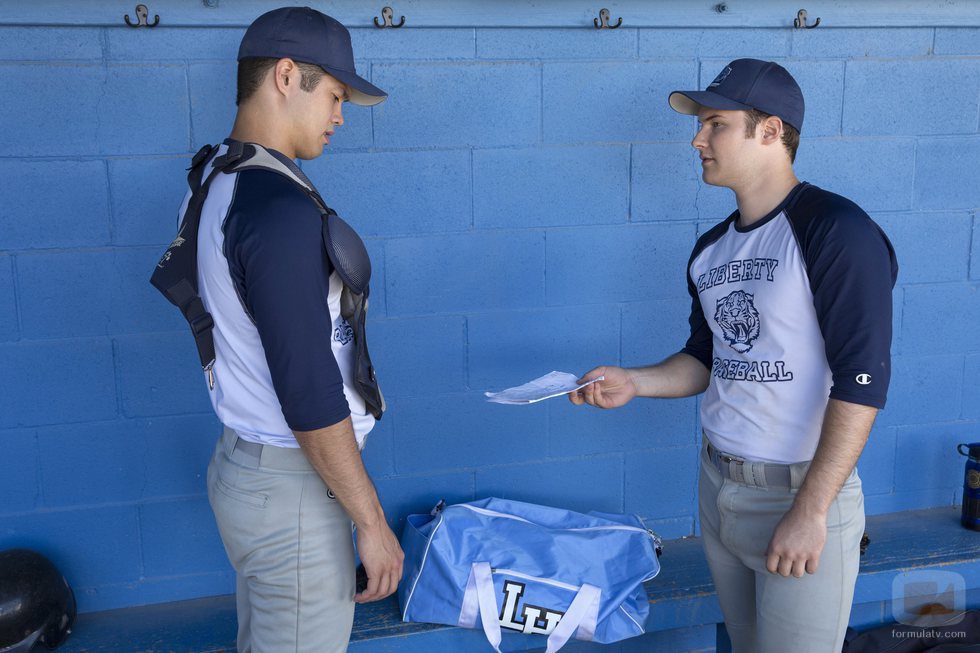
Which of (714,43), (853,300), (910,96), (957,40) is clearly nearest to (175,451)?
(853,300)

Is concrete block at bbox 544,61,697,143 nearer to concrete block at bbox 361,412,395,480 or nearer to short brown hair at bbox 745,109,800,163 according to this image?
short brown hair at bbox 745,109,800,163

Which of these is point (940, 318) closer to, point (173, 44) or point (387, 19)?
point (387, 19)

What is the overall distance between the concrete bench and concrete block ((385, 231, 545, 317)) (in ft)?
3.03

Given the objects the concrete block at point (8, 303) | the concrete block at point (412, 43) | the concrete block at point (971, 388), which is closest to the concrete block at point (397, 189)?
the concrete block at point (412, 43)

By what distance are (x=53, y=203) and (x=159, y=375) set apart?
1.83ft

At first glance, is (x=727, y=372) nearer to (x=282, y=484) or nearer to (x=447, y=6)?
(x=282, y=484)

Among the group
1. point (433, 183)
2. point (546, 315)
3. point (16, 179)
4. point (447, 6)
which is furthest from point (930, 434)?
point (16, 179)

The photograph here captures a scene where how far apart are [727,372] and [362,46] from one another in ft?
4.59

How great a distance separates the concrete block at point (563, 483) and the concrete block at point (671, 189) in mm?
824

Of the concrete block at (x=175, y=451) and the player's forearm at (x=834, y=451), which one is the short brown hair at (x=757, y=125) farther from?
the concrete block at (x=175, y=451)

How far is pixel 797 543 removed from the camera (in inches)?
64.8

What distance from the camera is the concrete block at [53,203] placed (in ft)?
7.65

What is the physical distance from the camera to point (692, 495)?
2.95 meters

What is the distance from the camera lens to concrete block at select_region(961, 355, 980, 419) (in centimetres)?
308
